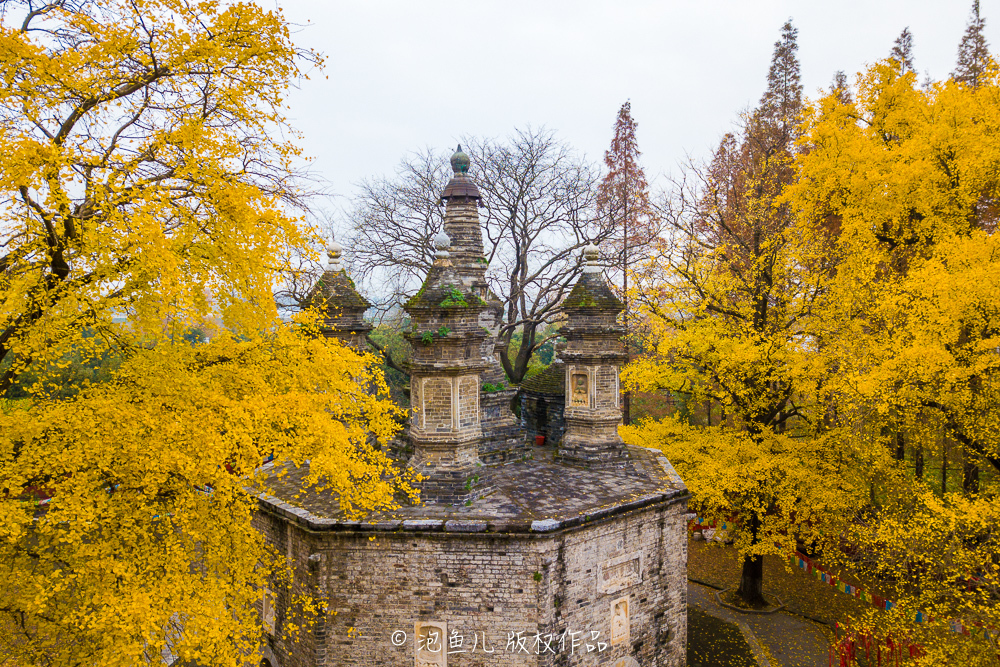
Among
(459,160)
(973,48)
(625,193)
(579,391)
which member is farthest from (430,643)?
(973,48)

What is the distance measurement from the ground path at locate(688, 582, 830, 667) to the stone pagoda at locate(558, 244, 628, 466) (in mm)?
4776

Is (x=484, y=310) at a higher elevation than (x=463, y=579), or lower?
higher

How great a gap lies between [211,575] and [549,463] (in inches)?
299

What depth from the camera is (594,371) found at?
12.6 m

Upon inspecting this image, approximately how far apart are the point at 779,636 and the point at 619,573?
17.4 feet

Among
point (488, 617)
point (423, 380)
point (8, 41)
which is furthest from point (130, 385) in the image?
point (488, 617)

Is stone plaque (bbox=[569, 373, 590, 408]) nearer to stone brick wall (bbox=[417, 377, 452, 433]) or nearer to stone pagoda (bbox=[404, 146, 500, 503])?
stone pagoda (bbox=[404, 146, 500, 503])

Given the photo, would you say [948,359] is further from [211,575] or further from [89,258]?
[89,258]

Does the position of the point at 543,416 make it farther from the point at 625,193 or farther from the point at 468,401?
the point at 625,193

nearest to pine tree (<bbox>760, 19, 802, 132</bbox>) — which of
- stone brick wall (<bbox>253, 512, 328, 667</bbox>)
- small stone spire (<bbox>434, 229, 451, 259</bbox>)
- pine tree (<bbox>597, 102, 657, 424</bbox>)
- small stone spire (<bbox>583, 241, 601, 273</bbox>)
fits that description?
pine tree (<bbox>597, 102, 657, 424</bbox>)

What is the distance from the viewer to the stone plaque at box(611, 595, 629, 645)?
9.97m

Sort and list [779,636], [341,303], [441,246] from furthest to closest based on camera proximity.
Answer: [341,303]
[779,636]
[441,246]

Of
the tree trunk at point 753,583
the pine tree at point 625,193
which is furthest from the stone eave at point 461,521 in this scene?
the pine tree at point 625,193

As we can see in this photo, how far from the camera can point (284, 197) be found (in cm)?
820
